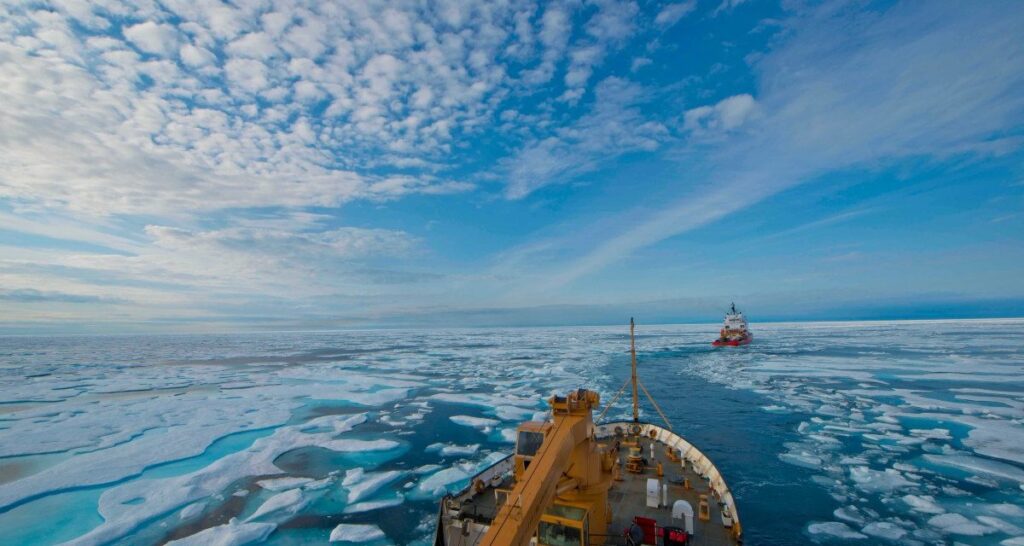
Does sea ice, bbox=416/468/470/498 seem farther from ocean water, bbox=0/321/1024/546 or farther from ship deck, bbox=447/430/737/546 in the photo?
ship deck, bbox=447/430/737/546

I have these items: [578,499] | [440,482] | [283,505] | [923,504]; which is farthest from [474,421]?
[923,504]

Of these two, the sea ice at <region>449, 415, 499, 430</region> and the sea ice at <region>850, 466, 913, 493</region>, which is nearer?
the sea ice at <region>850, 466, 913, 493</region>

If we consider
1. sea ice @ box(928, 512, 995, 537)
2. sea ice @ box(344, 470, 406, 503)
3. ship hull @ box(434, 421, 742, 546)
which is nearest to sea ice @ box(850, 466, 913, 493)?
sea ice @ box(928, 512, 995, 537)

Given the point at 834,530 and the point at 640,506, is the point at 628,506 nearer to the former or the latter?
the point at 640,506

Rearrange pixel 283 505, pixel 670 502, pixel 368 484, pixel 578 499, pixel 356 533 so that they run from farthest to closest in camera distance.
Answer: pixel 368 484, pixel 283 505, pixel 356 533, pixel 670 502, pixel 578 499

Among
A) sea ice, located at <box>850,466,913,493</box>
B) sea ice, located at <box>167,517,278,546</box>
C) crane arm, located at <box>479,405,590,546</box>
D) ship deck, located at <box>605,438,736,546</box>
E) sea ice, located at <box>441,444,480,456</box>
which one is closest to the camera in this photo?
crane arm, located at <box>479,405,590,546</box>

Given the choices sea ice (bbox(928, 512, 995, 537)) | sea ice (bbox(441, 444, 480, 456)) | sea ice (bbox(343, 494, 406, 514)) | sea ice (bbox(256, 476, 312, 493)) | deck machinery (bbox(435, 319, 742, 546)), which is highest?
deck machinery (bbox(435, 319, 742, 546))

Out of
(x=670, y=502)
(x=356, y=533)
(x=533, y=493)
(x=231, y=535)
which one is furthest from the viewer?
(x=356, y=533)

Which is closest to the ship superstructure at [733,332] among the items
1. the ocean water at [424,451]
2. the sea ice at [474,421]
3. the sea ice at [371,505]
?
the ocean water at [424,451]
